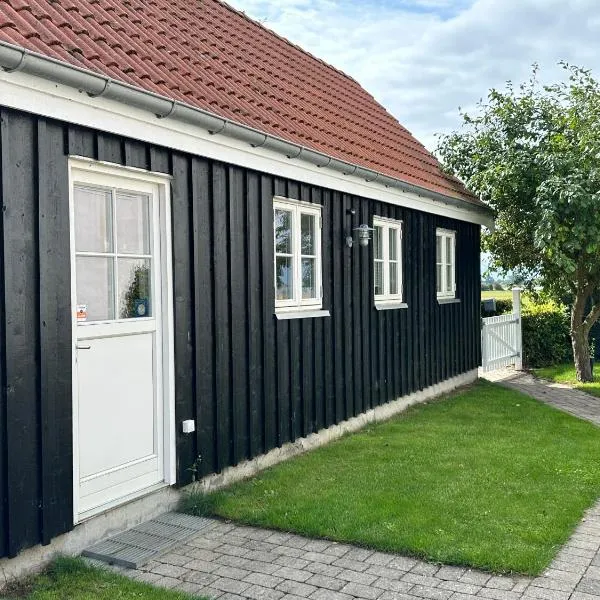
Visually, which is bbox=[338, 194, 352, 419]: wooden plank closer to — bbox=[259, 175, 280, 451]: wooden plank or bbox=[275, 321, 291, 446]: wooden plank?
bbox=[275, 321, 291, 446]: wooden plank

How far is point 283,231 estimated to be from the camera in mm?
7512

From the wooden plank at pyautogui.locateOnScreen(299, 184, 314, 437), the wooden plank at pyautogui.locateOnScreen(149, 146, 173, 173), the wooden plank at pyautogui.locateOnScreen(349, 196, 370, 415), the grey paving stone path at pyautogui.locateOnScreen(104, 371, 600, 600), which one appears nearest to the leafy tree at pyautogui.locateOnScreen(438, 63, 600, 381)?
the wooden plank at pyautogui.locateOnScreen(349, 196, 370, 415)

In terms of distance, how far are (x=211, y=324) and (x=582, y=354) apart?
9565 millimetres

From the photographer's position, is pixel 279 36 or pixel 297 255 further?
pixel 279 36

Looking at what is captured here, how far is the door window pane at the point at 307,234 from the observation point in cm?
794

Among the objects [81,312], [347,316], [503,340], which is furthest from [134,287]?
[503,340]

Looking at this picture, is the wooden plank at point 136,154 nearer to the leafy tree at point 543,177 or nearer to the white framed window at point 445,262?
the white framed window at point 445,262

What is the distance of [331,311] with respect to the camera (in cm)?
827

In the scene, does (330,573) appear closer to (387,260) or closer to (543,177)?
(387,260)

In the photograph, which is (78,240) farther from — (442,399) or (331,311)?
(442,399)

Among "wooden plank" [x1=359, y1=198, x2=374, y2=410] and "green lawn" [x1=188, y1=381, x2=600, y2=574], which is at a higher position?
"wooden plank" [x1=359, y1=198, x2=374, y2=410]

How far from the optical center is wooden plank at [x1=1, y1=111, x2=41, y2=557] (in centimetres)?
423

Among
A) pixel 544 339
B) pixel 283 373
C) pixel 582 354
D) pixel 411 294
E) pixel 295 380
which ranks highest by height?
pixel 411 294

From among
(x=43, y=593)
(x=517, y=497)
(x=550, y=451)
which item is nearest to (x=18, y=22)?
(x=43, y=593)
